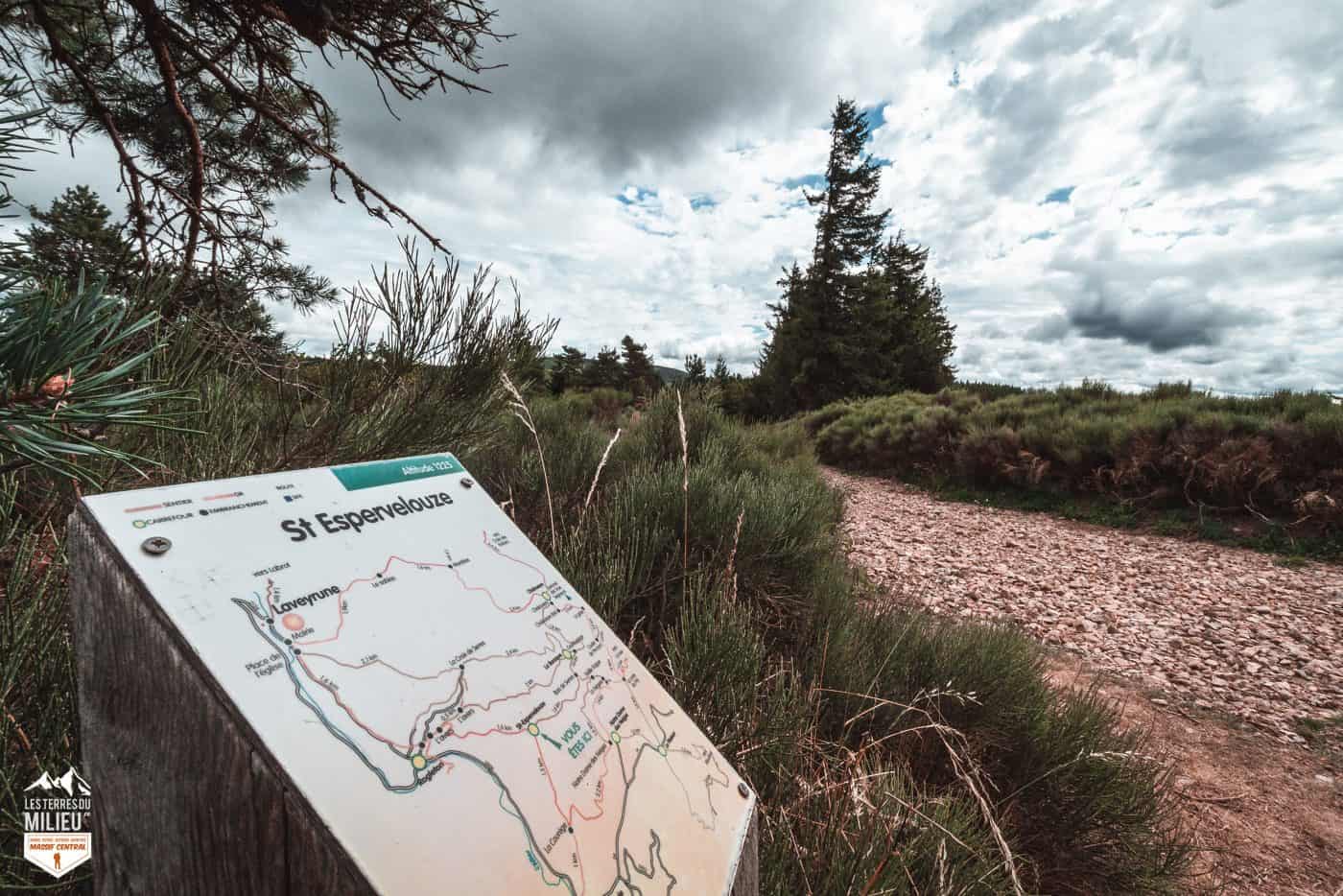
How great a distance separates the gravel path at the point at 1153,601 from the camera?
3.21 meters

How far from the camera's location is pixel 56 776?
2.55ft

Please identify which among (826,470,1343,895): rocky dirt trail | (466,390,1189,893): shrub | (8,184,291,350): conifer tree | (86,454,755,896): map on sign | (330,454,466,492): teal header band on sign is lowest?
(826,470,1343,895): rocky dirt trail

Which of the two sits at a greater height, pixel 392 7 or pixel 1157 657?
pixel 392 7

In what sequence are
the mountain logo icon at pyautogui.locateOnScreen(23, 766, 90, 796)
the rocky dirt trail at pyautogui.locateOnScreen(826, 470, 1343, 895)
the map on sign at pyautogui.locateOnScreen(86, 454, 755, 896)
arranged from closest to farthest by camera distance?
the map on sign at pyautogui.locateOnScreen(86, 454, 755, 896), the mountain logo icon at pyautogui.locateOnScreen(23, 766, 90, 796), the rocky dirt trail at pyautogui.locateOnScreen(826, 470, 1343, 895)

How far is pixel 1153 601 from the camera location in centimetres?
430

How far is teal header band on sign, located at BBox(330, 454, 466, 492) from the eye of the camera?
2.98 feet

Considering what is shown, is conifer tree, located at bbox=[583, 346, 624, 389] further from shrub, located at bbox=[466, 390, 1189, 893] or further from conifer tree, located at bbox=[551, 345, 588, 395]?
shrub, located at bbox=[466, 390, 1189, 893]

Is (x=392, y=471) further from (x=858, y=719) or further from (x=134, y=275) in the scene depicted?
(x=858, y=719)

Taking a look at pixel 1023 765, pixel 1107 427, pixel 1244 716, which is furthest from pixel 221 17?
pixel 1107 427

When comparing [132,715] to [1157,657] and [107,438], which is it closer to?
[107,438]

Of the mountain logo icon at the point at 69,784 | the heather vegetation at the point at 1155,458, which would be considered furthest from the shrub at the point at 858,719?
the heather vegetation at the point at 1155,458

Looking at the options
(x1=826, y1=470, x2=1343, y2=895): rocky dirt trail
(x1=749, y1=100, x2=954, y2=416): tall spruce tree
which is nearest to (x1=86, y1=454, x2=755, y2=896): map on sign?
(x1=826, y1=470, x2=1343, y2=895): rocky dirt trail

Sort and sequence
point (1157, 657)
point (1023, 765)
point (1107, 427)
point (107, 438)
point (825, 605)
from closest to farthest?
point (107, 438) < point (1023, 765) < point (825, 605) < point (1157, 657) < point (1107, 427)

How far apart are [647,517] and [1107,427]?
7660mm
